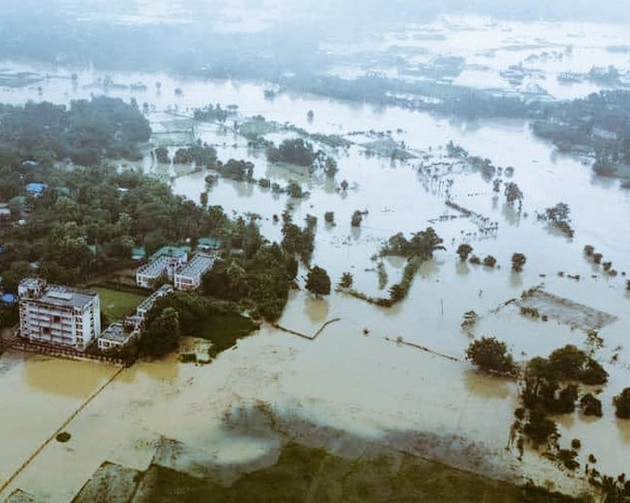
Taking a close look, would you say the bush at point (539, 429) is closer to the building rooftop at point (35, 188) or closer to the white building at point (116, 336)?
the white building at point (116, 336)

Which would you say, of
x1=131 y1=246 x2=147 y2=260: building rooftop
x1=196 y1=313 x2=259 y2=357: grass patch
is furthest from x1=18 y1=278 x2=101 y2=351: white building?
x1=131 y1=246 x2=147 y2=260: building rooftop

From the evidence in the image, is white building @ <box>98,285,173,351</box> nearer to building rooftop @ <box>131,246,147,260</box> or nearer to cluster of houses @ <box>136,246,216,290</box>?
cluster of houses @ <box>136,246,216,290</box>

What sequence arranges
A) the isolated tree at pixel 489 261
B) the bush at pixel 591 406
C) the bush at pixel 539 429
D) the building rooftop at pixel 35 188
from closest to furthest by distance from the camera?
1. the bush at pixel 539 429
2. the bush at pixel 591 406
3. the isolated tree at pixel 489 261
4. the building rooftop at pixel 35 188

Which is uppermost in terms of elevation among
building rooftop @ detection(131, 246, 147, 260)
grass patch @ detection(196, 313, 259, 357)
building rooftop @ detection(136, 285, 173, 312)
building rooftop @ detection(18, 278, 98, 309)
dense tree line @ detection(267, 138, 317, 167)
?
dense tree line @ detection(267, 138, 317, 167)

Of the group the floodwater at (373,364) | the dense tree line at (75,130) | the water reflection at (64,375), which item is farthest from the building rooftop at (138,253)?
the dense tree line at (75,130)

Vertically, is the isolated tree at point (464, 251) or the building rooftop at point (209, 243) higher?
the isolated tree at point (464, 251)

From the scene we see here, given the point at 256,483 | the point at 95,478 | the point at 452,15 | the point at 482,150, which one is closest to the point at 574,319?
the point at 256,483

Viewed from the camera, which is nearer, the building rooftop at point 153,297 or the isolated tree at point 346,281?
the building rooftop at point 153,297

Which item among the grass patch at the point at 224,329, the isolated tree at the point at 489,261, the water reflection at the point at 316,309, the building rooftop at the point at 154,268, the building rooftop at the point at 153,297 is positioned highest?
the isolated tree at the point at 489,261
